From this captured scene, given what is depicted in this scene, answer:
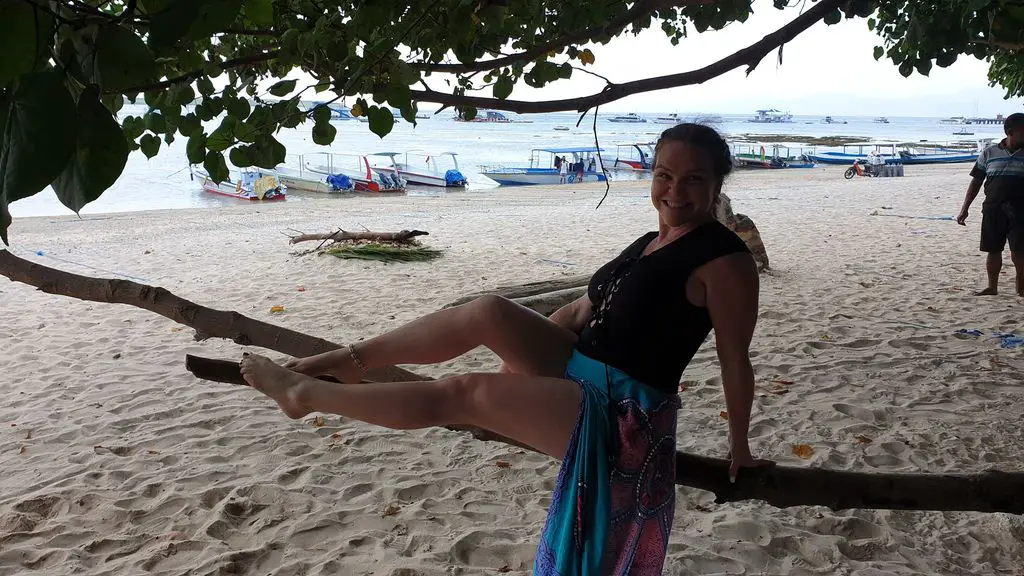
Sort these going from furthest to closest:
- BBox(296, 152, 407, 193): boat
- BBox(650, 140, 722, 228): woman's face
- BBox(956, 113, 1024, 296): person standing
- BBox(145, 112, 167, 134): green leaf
Result: BBox(296, 152, 407, 193): boat < BBox(956, 113, 1024, 296): person standing < BBox(145, 112, 167, 134): green leaf < BBox(650, 140, 722, 228): woman's face

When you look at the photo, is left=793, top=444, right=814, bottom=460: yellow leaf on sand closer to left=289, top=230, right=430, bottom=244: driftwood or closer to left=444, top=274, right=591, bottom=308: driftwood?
left=444, top=274, right=591, bottom=308: driftwood

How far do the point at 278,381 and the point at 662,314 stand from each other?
1105 mm

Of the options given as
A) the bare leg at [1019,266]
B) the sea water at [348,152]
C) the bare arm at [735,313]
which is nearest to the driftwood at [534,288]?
the sea water at [348,152]

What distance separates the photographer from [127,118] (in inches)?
123

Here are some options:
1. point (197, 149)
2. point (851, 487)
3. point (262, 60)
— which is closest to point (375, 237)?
A: point (262, 60)

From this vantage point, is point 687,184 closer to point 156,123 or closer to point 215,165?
point 215,165

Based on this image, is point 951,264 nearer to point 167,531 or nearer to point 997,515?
point 997,515

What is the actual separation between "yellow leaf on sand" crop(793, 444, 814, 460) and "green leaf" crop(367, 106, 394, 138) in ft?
8.52

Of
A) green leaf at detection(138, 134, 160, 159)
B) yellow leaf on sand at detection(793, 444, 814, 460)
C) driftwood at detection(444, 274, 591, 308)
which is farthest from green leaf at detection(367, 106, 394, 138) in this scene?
driftwood at detection(444, 274, 591, 308)

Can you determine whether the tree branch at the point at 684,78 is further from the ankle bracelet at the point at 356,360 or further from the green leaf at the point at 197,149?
the ankle bracelet at the point at 356,360

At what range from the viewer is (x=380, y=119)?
2.52 metres

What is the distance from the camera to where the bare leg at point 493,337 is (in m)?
2.23

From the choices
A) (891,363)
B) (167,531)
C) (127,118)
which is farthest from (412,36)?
(891,363)

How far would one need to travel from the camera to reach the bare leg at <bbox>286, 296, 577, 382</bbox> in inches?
87.7
